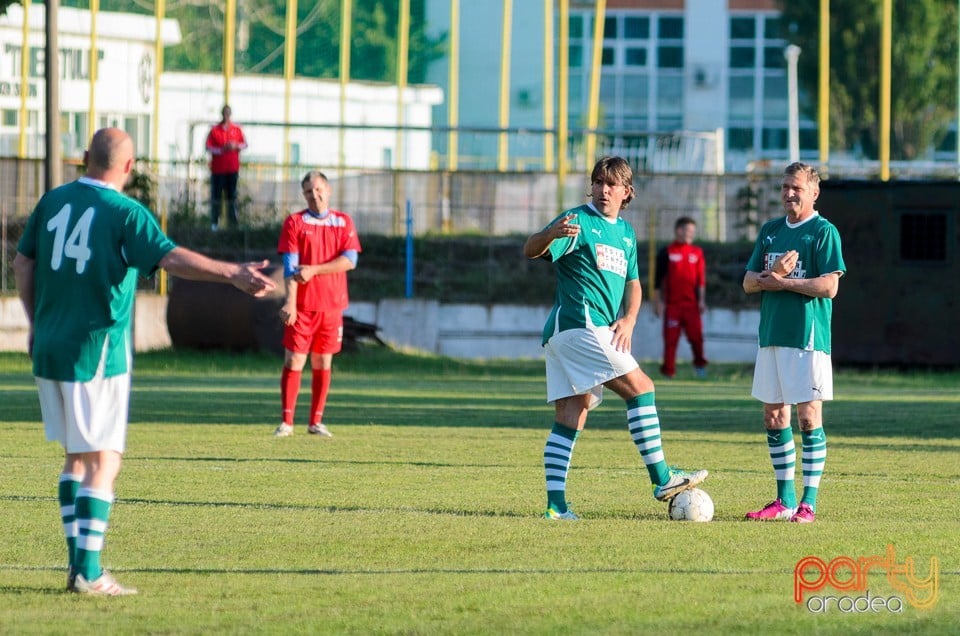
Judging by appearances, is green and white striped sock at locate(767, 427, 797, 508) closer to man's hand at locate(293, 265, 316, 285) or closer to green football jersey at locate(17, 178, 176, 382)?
green football jersey at locate(17, 178, 176, 382)

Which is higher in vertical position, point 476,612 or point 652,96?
point 652,96

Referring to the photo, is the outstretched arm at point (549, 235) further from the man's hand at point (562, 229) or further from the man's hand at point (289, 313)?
the man's hand at point (289, 313)

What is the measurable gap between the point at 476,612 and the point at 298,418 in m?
10.2

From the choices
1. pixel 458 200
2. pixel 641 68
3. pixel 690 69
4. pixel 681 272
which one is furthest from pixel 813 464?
pixel 641 68

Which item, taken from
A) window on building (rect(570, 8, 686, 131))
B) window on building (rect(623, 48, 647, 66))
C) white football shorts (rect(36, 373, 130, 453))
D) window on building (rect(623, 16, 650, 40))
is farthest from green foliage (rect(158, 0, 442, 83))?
white football shorts (rect(36, 373, 130, 453))

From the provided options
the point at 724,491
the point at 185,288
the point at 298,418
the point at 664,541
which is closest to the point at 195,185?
the point at 185,288

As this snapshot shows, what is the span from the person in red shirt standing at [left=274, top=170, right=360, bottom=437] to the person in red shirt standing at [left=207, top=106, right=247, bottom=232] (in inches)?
607

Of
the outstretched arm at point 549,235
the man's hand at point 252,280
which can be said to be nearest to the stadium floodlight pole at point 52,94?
the outstretched arm at point 549,235

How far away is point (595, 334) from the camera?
9305 mm

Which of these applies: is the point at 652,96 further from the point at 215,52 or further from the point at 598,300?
the point at 598,300

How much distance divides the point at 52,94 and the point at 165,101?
2624cm

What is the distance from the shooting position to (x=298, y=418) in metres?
16.8

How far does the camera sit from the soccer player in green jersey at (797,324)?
31.2 ft

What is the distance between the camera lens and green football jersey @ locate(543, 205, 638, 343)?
9.33 m
